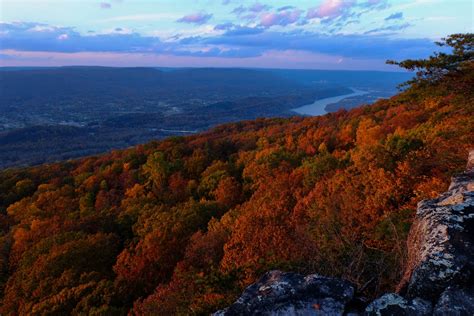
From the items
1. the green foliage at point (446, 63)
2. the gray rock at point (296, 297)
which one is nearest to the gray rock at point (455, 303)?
the gray rock at point (296, 297)

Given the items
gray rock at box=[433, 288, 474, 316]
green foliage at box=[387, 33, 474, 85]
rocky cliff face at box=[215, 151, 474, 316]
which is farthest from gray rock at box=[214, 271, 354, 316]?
green foliage at box=[387, 33, 474, 85]

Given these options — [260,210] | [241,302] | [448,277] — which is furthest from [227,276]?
[260,210]

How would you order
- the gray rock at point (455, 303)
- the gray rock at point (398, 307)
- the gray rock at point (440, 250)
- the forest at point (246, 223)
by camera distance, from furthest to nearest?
1. the forest at point (246, 223)
2. the gray rock at point (440, 250)
3. the gray rock at point (398, 307)
4. the gray rock at point (455, 303)

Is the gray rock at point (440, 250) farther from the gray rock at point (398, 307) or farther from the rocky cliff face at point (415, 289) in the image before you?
the gray rock at point (398, 307)

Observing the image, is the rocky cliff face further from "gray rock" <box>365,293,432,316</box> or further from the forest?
the forest

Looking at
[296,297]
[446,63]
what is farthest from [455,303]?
[446,63]

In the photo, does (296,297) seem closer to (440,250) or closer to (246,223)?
(440,250)
